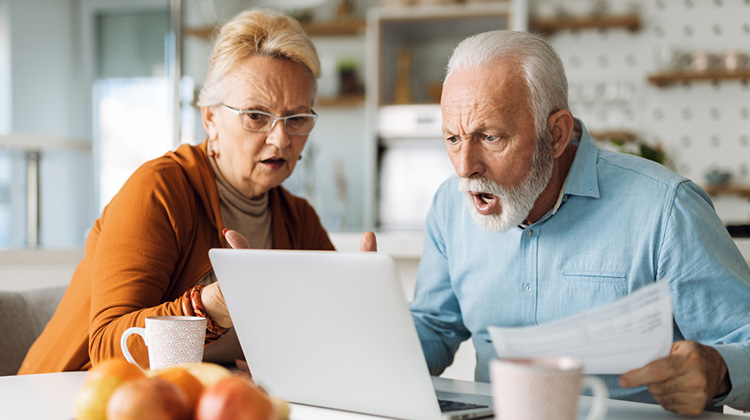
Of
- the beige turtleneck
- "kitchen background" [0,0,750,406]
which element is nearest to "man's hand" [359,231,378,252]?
the beige turtleneck

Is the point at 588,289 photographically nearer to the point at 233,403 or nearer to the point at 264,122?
the point at 264,122

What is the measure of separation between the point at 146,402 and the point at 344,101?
14.7 ft

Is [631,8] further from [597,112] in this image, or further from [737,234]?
[737,234]

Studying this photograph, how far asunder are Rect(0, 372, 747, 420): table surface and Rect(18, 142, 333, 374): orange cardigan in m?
0.12

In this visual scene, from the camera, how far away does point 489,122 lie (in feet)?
4.18

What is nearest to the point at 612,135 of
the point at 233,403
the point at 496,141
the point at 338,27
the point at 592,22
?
the point at 592,22

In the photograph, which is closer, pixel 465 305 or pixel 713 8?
pixel 465 305

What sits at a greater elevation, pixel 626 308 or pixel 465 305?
pixel 626 308

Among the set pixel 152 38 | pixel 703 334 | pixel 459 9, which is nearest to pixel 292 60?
pixel 703 334

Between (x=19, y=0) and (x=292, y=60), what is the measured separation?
14.9 ft

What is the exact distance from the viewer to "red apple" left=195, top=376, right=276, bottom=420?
1.87 ft

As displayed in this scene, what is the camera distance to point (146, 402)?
575 mm

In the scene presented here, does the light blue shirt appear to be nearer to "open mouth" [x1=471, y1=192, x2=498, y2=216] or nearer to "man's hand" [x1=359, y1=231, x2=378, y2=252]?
"open mouth" [x1=471, y1=192, x2=498, y2=216]

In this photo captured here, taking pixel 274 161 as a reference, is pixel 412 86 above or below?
above
